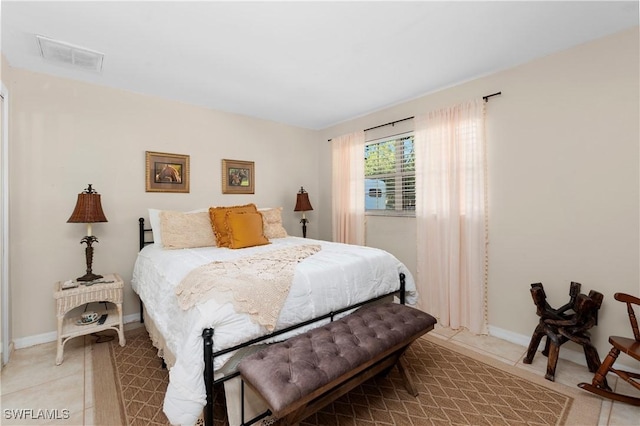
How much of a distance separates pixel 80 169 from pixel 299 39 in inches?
99.3

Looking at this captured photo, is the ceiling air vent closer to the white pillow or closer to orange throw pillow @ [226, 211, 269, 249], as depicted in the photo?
the white pillow

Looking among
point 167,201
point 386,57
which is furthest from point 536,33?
point 167,201

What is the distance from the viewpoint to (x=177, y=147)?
136 inches

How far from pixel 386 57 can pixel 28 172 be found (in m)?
3.43

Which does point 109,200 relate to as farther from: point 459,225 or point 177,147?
point 459,225

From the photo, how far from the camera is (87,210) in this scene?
2584 mm

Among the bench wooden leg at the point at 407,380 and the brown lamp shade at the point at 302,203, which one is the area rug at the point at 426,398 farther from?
the brown lamp shade at the point at 302,203

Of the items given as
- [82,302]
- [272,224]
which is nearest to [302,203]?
[272,224]

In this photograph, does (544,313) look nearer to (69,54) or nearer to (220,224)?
(220,224)

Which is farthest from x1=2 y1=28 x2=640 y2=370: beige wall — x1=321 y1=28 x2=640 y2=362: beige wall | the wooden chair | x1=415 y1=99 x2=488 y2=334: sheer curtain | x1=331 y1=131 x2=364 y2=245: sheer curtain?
x1=331 y1=131 x2=364 y2=245: sheer curtain

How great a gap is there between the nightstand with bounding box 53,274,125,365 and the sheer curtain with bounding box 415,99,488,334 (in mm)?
3138

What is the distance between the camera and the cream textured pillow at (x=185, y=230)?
2.87m

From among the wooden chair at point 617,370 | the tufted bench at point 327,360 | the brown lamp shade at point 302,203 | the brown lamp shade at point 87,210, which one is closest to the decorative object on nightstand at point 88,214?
the brown lamp shade at point 87,210

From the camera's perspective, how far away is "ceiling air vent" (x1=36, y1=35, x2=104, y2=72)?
221cm
